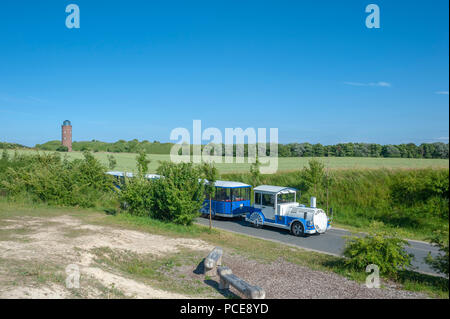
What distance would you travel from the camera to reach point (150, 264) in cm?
1033

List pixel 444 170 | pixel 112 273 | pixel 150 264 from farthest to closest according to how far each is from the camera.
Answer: pixel 150 264
pixel 112 273
pixel 444 170

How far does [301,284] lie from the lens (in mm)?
8766

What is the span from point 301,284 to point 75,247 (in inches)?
292

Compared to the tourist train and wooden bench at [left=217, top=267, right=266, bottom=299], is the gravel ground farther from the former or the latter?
the tourist train

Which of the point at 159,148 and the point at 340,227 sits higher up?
the point at 159,148

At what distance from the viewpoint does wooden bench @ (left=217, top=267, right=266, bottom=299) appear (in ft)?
22.6

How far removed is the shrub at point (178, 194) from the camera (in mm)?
16469

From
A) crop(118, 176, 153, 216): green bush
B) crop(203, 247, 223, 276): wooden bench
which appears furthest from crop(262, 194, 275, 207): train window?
crop(203, 247, 223, 276): wooden bench

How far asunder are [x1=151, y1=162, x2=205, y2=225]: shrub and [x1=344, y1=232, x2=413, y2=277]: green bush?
8.95 meters

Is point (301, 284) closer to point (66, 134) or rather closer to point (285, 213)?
point (285, 213)

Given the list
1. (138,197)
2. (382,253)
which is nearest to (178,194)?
(138,197)
